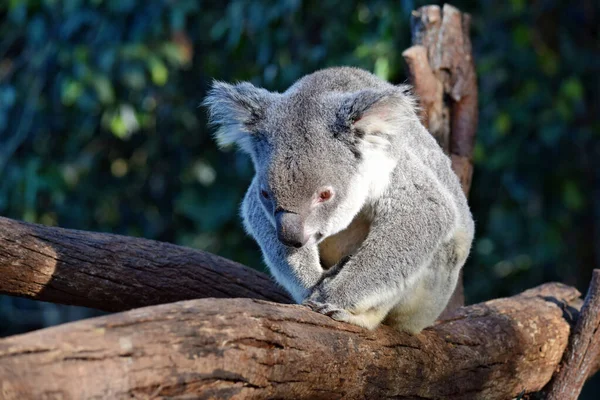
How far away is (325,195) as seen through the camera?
113 inches

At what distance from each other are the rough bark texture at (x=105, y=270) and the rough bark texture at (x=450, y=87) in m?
1.44

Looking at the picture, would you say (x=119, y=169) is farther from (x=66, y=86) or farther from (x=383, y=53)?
(x=383, y=53)

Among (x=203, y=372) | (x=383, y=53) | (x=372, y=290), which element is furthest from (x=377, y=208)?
(x=383, y=53)

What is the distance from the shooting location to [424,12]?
442cm

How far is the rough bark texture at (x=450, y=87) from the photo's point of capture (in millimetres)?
4348

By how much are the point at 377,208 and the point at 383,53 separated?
218cm

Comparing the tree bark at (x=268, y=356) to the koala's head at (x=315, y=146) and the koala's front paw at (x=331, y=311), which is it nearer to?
the koala's front paw at (x=331, y=311)

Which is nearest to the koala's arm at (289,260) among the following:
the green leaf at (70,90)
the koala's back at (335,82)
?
the koala's back at (335,82)

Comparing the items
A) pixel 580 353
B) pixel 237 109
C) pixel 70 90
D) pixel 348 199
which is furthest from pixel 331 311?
pixel 70 90

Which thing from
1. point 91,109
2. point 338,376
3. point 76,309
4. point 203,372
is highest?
point 91,109

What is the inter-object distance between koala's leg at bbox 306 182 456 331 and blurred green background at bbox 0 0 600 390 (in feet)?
7.08

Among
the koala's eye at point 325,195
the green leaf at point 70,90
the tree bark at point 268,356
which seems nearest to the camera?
the tree bark at point 268,356

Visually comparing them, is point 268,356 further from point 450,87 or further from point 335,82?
point 450,87

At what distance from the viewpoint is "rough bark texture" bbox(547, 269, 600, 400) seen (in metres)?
3.60
